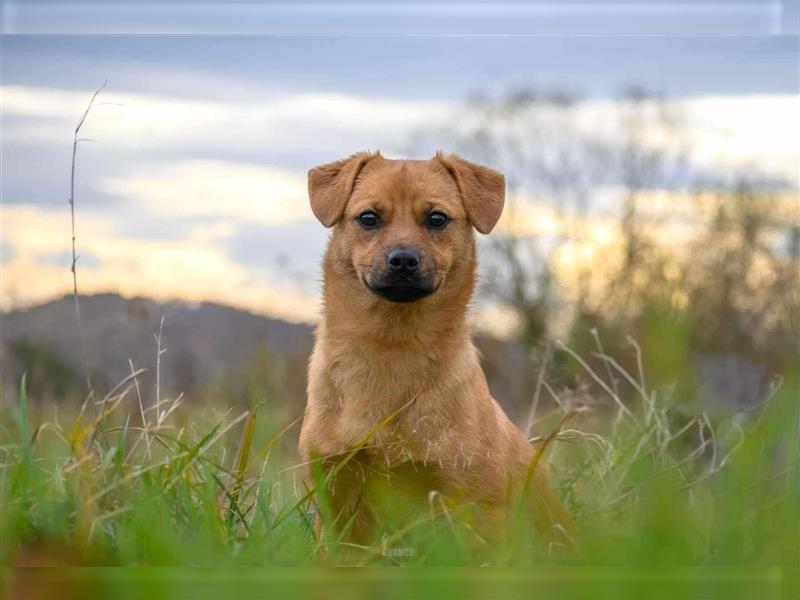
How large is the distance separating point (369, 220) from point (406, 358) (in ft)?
1.87

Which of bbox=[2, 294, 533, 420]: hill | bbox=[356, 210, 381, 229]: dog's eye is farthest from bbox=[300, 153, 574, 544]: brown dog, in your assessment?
bbox=[2, 294, 533, 420]: hill

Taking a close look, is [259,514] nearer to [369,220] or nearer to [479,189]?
[369,220]

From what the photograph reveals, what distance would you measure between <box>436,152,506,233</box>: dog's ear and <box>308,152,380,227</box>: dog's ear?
338mm

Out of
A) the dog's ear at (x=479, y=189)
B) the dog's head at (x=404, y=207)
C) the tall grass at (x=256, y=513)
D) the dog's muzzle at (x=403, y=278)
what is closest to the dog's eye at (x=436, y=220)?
the dog's head at (x=404, y=207)

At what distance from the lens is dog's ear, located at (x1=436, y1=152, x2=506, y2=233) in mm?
4129

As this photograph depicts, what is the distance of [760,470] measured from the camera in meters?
2.81

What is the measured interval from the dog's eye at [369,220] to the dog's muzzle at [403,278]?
275 mm

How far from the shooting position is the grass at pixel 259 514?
254cm

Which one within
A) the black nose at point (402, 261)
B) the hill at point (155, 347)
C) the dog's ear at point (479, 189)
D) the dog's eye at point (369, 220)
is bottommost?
the hill at point (155, 347)

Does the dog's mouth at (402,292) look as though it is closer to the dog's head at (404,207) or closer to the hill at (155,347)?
the dog's head at (404,207)

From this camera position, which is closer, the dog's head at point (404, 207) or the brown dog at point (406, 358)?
the brown dog at point (406, 358)

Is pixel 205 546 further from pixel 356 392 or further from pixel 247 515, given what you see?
pixel 356 392

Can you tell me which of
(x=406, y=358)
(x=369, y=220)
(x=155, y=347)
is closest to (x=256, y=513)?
(x=406, y=358)

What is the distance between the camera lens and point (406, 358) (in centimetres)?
400
